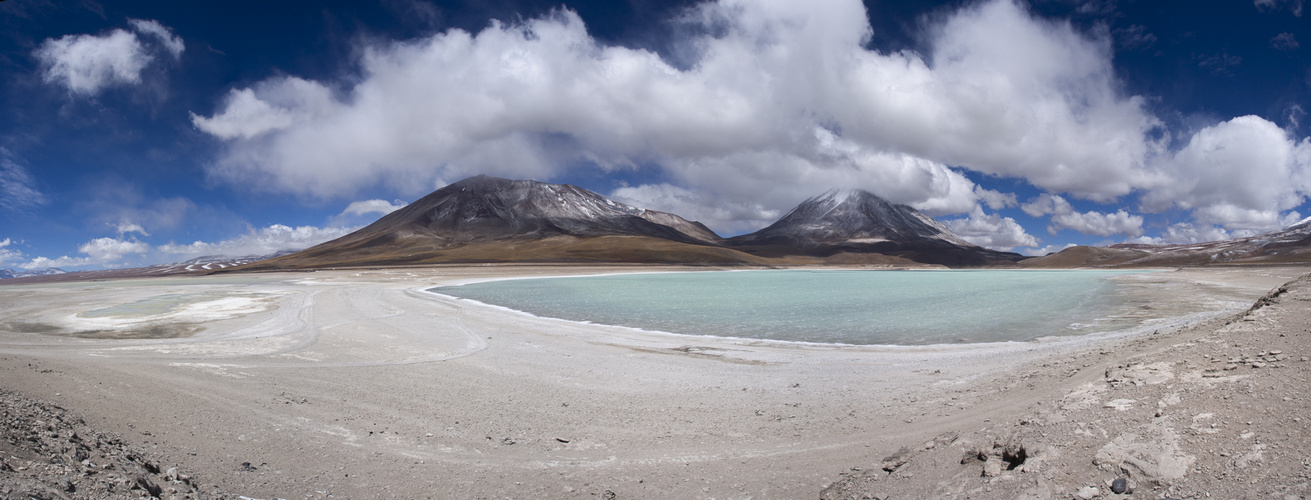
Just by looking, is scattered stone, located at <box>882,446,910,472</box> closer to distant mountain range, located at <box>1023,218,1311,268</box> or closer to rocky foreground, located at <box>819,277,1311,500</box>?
rocky foreground, located at <box>819,277,1311,500</box>

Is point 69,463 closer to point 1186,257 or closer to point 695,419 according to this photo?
point 695,419

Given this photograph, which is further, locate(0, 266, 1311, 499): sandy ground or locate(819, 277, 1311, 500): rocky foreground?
locate(0, 266, 1311, 499): sandy ground

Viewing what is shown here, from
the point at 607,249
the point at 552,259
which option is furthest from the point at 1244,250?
the point at 552,259

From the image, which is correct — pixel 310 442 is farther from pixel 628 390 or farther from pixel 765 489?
pixel 765 489

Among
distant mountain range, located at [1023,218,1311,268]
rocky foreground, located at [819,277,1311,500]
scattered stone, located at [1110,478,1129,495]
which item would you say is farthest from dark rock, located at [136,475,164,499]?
distant mountain range, located at [1023,218,1311,268]

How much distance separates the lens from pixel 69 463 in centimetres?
461

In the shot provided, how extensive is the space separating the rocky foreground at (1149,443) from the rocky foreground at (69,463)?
20.6ft

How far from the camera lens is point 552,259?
150375mm

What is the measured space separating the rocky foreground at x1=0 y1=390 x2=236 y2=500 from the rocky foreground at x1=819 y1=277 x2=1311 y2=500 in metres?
6.29

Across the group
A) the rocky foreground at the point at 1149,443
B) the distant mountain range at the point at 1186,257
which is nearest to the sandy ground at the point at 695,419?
the rocky foreground at the point at 1149,443

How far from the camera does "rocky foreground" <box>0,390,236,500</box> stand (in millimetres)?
4012

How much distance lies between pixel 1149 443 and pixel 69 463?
9.38 meters

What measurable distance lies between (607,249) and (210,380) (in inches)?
6707

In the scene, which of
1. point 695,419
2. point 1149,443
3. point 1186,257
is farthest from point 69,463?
point 1186,257
